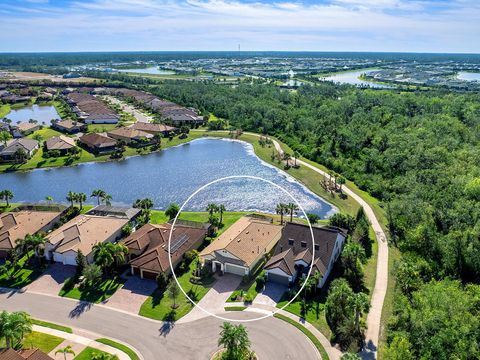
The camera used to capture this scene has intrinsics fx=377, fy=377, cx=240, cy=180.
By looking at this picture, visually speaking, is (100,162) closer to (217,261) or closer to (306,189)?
(306,189)

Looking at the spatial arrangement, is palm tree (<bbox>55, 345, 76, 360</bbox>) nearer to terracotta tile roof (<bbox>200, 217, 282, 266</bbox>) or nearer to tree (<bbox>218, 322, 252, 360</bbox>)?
tree (<bbox>218, 322, 252, 360</bbox>)

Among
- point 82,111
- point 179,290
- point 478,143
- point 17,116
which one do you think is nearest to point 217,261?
point 179,290

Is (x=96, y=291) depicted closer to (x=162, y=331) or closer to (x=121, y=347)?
(x=121, y=347)

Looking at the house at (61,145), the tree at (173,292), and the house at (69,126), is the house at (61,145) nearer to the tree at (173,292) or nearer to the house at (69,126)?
the house at (69,126)

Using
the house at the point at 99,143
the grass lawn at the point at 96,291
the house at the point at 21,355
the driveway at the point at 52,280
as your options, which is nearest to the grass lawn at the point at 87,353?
the house at the point at 21,355

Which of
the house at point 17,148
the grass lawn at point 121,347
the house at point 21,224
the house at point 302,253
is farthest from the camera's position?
the house at point 17,148

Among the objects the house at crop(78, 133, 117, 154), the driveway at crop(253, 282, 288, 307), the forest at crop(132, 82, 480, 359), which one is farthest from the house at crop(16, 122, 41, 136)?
Result: the driveway at crop(253, 282, 288, 307)
